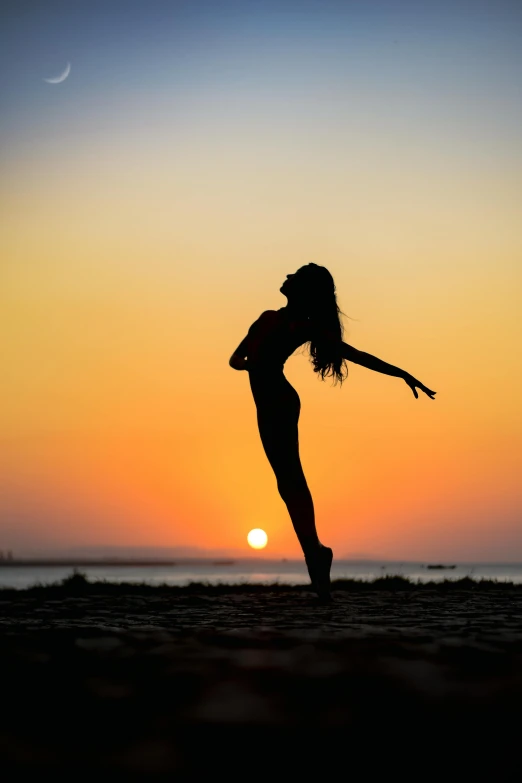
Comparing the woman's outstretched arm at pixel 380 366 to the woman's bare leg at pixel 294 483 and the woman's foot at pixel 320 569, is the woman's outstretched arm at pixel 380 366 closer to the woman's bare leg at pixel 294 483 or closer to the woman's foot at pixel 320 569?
the woman's bare leg at pixel 294 483

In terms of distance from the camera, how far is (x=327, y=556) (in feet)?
25.1

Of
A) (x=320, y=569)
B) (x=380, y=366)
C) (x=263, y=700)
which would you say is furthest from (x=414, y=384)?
(x=263, y=700)

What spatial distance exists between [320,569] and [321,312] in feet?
7.58

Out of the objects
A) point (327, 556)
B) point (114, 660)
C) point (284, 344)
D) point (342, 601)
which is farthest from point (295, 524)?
point (114, 660)

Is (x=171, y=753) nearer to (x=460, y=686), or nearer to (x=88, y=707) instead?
(x=88, y=707)

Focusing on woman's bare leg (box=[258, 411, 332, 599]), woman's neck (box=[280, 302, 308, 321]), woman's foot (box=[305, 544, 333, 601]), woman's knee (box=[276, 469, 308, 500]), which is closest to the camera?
woman's foot (box=[305, 544, 333, 601])

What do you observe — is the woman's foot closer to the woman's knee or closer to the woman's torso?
the woman's knee

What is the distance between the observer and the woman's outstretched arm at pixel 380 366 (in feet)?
25.3

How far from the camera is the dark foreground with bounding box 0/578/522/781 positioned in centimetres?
218

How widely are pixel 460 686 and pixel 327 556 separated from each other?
4668mm

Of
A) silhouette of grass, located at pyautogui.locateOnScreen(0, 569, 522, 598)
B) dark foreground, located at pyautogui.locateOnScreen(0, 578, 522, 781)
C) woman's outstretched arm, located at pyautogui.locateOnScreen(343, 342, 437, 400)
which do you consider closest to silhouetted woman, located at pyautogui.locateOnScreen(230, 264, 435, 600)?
woman's outstretched arm, located at pyautogui.locateOnScreen(343, 342, 437, 400)

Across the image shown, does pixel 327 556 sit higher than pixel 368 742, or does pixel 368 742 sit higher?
pixel 327 556

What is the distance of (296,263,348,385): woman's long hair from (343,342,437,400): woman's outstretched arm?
0.31 ft

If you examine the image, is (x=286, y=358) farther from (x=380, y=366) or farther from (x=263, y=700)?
(x=263, y=700)
